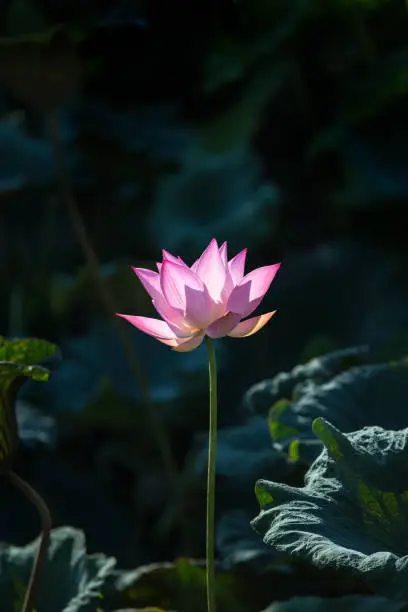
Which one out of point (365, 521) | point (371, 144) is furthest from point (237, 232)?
point (365, 521)

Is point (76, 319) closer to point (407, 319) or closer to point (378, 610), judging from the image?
point (407, 319)

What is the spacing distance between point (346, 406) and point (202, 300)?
0.38 meters

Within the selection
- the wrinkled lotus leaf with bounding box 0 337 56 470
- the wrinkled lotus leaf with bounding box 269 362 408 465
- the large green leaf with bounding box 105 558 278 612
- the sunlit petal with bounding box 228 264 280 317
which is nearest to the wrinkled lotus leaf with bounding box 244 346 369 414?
the wrinkled lotus leaf with bounding box 269 362 408 465

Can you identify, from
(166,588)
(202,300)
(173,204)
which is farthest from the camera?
(173,204)

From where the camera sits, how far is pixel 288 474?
1.21m

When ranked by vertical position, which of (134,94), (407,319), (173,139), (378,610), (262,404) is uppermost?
(134,94)

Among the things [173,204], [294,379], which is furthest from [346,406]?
[173,204]

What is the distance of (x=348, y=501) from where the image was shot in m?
0.84

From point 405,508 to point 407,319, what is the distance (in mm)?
1274

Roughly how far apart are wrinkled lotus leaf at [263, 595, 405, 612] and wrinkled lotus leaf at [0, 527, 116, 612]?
0.64 ft

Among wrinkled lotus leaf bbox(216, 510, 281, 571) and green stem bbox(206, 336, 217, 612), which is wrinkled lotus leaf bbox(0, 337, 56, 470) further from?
wrinkled lotus leaf bbox(216, 510, 281, 571)

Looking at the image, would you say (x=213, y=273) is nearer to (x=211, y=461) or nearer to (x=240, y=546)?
(x=211, y=461)

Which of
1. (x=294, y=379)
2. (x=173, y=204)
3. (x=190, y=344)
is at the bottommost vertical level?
(x=190, y=344)

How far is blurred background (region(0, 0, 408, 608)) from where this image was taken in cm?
184
